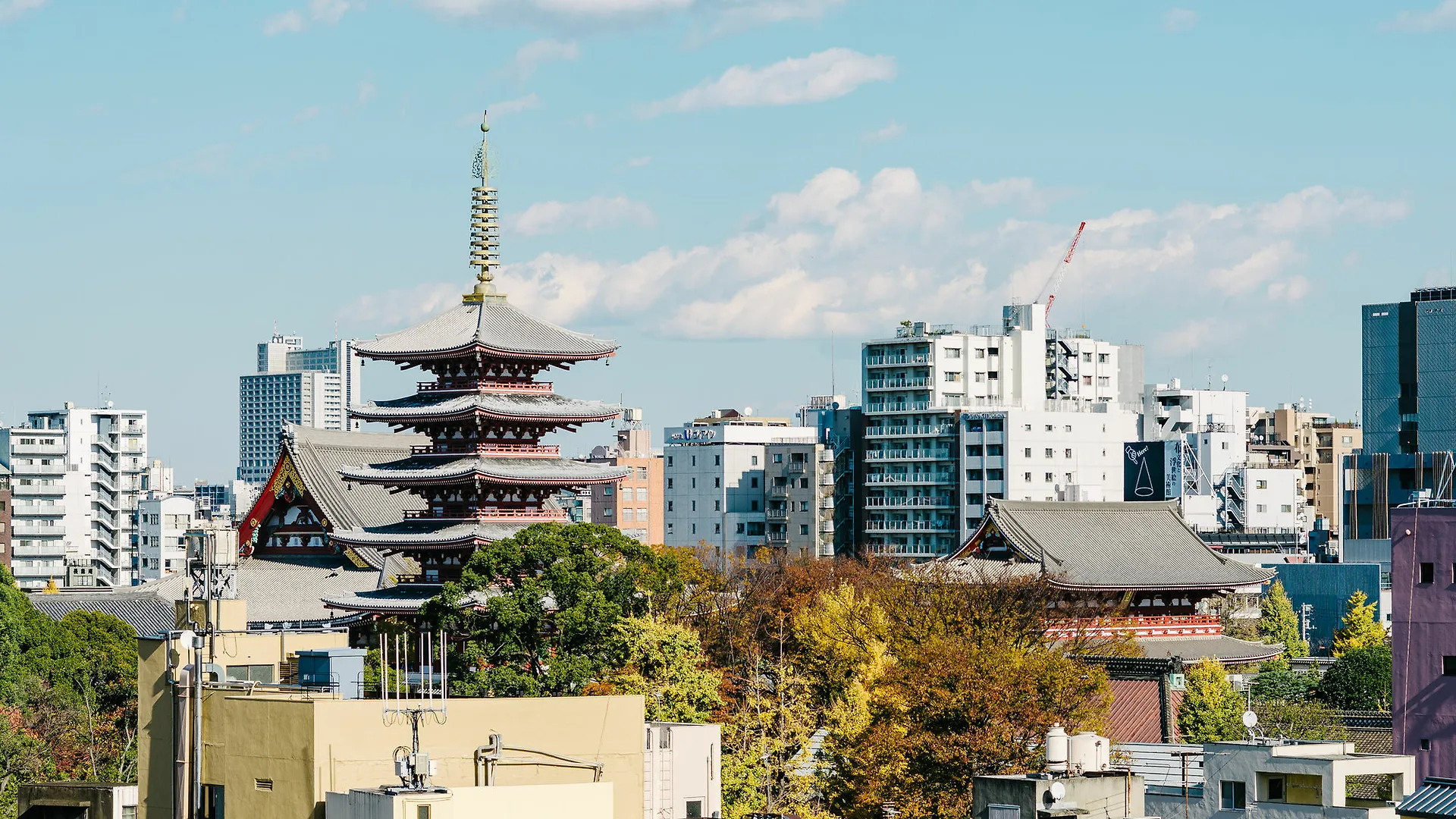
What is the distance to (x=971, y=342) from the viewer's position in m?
173

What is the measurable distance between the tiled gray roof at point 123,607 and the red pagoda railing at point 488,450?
58.8ft

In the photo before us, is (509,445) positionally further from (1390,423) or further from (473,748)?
(1390,423)

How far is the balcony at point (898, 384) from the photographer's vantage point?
553 feet

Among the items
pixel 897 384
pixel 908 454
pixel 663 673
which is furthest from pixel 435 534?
pixel 897 384

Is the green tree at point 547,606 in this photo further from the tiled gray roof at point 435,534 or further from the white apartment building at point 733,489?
the white apartment building at point 733,489

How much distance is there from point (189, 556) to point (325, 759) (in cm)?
1062

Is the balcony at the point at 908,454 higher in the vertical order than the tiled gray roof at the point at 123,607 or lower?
higher

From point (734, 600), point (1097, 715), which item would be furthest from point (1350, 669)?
point (1097, 715)

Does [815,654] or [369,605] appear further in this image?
[369,605]

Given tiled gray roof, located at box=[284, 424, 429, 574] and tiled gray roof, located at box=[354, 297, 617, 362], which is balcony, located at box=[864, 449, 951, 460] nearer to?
tiled gray roof, located at box=[284, 424, 429, 574]

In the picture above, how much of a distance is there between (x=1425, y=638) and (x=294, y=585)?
66448 millimetres

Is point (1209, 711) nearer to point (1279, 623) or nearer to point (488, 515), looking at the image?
point (488, 515)

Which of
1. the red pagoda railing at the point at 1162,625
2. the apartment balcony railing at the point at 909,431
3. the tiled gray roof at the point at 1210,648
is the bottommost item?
the tiled gray roof at the point at 1210,648

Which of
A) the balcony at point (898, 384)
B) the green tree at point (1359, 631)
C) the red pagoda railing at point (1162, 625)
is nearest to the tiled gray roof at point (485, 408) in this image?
the red pagoda railing at point (1162, 625)
